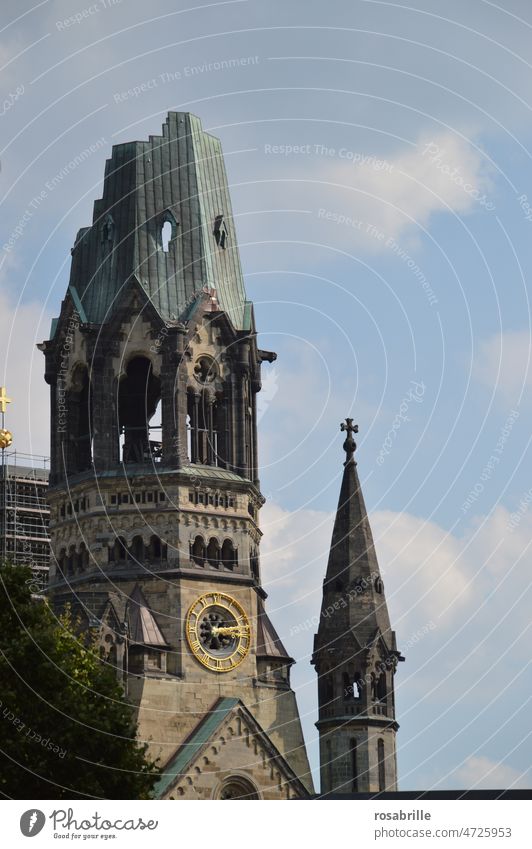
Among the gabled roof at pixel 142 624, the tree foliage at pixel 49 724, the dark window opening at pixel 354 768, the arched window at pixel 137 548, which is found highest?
the arched window at pixel 137 548

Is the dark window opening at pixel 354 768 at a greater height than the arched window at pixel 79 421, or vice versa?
the arched window at pixel 79 421

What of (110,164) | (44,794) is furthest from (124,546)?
(44,794)

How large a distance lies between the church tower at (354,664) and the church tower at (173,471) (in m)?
4.09

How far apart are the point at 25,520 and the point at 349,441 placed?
27.5 meters

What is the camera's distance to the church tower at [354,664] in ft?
314

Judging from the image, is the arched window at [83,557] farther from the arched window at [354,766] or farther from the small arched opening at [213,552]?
the arched window at [354,766]

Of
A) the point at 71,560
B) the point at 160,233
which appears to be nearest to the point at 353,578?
the point at 71,560

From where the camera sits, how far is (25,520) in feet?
405

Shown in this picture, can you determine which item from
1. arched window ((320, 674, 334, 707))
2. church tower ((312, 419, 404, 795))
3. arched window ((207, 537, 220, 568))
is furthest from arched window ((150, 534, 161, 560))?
arched window ((320, 674, 334, 707))

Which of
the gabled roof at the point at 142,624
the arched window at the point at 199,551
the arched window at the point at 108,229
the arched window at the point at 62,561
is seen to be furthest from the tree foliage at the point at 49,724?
the arched window at the point at 108,229

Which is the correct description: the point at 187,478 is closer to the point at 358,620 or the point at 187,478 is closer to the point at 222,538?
the point at 222,538

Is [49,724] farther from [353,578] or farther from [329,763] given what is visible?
[353,578]

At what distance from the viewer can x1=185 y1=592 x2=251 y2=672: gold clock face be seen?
101000mm
